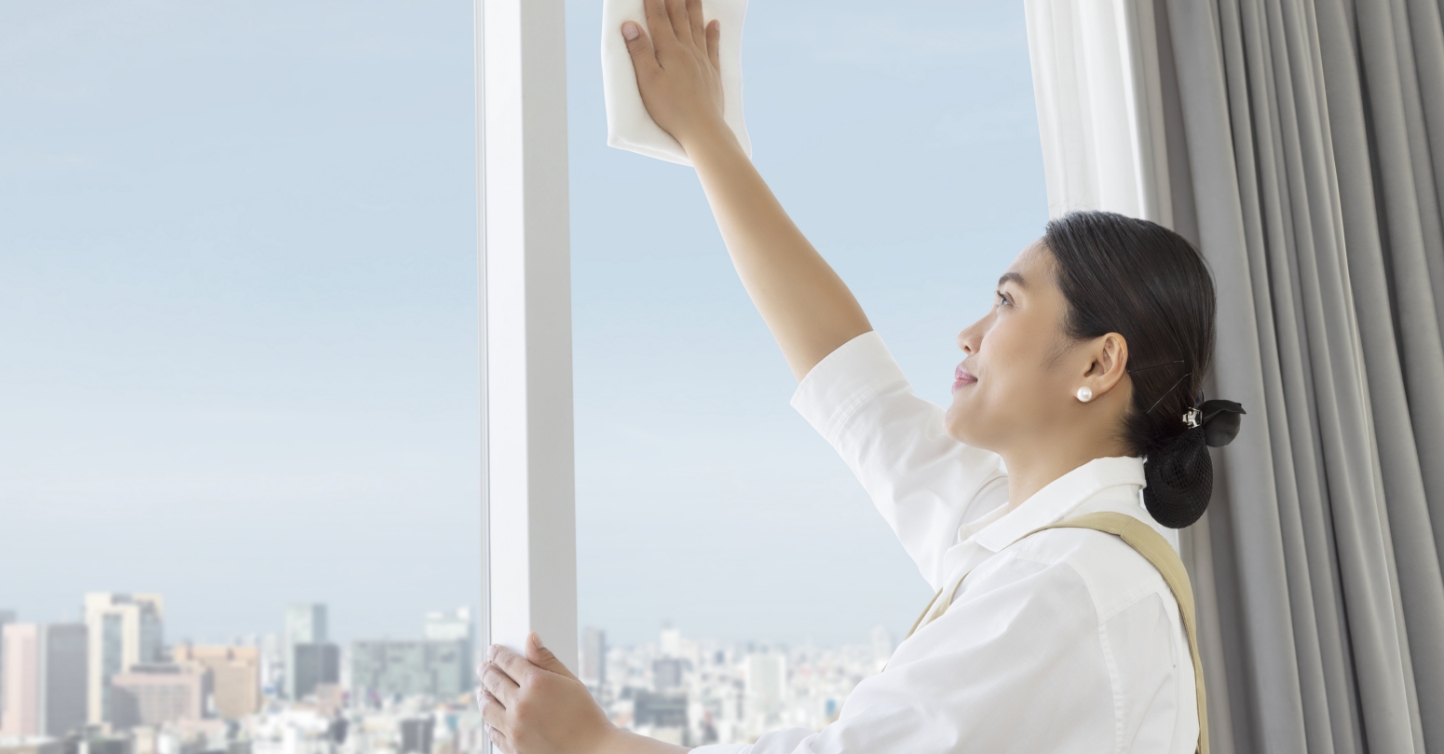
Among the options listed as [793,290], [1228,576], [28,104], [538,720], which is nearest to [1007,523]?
[793,290]

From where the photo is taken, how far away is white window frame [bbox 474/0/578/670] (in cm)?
124

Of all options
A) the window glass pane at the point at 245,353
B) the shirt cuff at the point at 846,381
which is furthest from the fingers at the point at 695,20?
the shirt cuff at the point at 846,381

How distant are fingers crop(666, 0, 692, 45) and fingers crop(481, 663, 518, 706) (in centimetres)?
80

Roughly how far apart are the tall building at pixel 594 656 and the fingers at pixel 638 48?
76 cm

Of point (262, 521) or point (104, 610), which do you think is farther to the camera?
point (262, 521)

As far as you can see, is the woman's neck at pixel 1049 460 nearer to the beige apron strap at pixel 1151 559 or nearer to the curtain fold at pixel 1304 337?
the beige apron strap at pixel 1151 559

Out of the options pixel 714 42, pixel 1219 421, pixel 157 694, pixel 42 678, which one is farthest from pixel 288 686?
pixel 1219 421

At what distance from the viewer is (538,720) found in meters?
1.06

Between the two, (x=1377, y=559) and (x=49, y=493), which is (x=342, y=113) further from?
(x=1377, y=559)

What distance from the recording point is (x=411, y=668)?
1.29m

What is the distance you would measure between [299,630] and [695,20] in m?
0.89

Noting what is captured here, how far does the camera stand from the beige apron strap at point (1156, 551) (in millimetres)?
994

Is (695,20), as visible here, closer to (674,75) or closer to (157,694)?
(674,75)

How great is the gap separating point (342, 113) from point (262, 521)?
519mm
